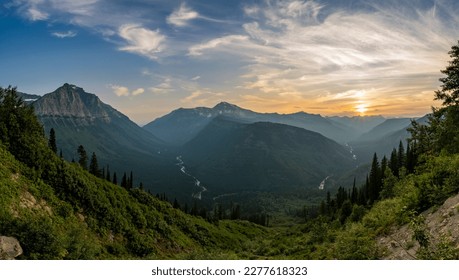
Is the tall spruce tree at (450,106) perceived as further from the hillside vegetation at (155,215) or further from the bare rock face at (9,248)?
the bare rock face at (9,248)

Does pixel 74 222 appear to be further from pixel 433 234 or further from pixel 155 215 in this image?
pixel 433 234

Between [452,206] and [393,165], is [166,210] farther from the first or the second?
[393,165]

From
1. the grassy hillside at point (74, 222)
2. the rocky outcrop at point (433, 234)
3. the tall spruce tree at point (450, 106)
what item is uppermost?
the tall spruce tree at point (450, 106)

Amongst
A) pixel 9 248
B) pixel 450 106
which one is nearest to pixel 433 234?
pixel 9 248

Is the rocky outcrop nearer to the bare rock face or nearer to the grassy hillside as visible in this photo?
the grassy hillside

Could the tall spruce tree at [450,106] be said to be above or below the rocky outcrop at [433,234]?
above

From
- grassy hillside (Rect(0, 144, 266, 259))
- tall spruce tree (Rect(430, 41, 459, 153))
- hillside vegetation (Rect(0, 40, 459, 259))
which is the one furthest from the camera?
tall spruce tree (Rect(430, 41, 459, 153))

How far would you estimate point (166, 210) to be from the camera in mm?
79500

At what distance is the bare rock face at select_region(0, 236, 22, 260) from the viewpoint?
583 inches

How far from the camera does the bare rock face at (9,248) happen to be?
14817 mm

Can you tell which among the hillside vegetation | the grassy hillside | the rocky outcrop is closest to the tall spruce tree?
the hillside vegetation

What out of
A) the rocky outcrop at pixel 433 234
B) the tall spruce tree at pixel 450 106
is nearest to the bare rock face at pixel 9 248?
the rocky outcrop at pixel 433 234

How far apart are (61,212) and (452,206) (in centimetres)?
3931
